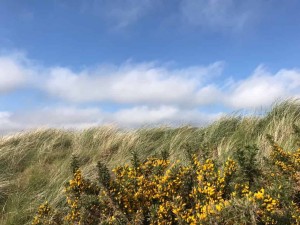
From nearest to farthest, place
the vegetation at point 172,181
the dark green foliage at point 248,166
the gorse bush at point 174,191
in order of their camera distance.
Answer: the vegetation at point 172,181 < the gorse bush at point 174,191 < the dark green foliage at point 248,166

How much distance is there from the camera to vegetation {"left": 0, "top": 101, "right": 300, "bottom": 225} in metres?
3.26

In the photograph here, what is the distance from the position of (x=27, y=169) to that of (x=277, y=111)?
6.14m

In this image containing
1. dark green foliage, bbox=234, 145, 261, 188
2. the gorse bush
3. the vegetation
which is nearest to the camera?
the vegetation

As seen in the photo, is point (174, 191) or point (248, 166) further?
point (248, 166)

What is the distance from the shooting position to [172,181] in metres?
3.93

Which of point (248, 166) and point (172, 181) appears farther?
point (248, 166)

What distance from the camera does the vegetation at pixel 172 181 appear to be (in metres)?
3.26

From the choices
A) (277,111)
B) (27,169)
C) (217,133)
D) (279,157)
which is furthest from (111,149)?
(279,157)

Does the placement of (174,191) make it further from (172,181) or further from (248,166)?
(248,166)

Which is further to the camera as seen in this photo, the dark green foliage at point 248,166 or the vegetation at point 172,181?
the dark green foliage at point 248,166

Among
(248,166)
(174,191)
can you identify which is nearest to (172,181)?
(174,191)

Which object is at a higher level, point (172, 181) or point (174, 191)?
point (172, 181)

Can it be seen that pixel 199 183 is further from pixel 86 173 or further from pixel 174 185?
pixel 86 173

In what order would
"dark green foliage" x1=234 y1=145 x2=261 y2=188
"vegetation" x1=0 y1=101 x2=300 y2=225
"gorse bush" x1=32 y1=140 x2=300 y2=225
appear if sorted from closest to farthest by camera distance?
"vegetation" x1=0 y1=101 x2=300 y2=225 → "gorse bush" x1=32 y1=140 x2=300 y2=225 → "dark green foliage" x1=234 y1=145 x2=261 y2=188
